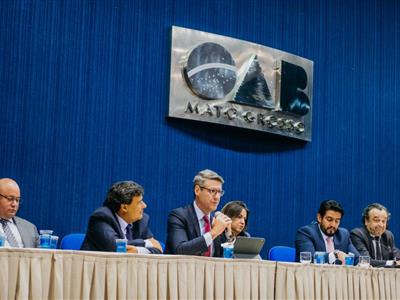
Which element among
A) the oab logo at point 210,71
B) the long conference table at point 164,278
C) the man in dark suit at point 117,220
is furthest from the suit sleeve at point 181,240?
the oab logo at point 210,71

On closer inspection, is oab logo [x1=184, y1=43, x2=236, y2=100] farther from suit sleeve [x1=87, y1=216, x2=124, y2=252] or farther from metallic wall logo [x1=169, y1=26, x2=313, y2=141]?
suit sleeve [x1=87, y1=216, x2=124, y2=252]

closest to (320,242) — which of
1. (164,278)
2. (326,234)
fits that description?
(326,234)

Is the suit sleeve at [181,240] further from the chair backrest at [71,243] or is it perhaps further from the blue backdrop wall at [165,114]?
the blue backdrop wall at [165,114]

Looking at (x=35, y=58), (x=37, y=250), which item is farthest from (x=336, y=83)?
(x=37, y=250)

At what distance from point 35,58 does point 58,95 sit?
31 cm

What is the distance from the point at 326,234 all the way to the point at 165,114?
1.60 meters

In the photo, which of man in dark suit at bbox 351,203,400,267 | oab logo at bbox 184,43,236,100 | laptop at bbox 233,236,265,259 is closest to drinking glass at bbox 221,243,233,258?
laptop at bbox 233,236,265,259

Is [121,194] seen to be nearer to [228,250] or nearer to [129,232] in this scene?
[129,232]

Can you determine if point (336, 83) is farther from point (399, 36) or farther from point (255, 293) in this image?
point (255, 293)

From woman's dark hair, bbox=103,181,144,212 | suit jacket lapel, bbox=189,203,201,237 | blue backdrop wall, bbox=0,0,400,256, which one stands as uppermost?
blue backdrop wall, bbox=0,0,400,256

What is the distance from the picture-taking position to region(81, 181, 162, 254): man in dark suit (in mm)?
3723

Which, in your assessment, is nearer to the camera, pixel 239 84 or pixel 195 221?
pixel 195 221

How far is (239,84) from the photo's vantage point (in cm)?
616

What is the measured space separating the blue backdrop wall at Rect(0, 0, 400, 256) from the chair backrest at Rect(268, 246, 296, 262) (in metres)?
0.78
